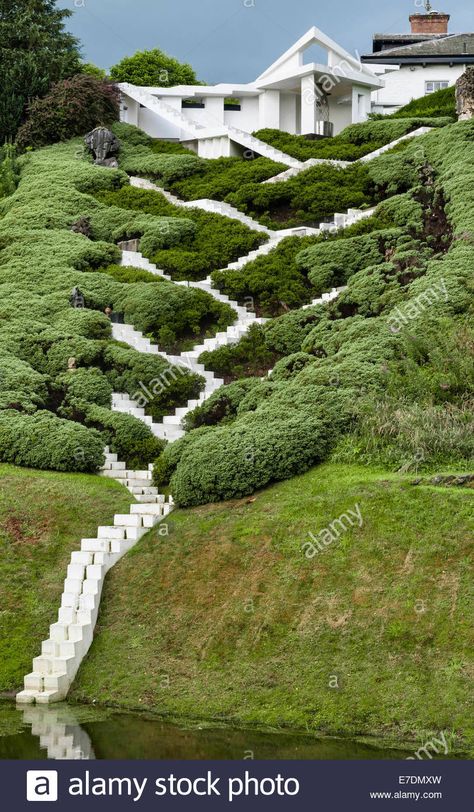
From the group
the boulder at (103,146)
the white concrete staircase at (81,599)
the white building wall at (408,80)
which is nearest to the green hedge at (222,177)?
the boulder at (103,146)

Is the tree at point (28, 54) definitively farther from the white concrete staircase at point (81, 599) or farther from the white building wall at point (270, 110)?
the white concrete staircase at point (81, 599)

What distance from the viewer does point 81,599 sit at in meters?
22.8

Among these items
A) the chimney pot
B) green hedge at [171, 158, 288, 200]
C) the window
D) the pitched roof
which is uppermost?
the chimney pot

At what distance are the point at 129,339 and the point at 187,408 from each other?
372 centimetres

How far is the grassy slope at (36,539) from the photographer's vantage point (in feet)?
73.6

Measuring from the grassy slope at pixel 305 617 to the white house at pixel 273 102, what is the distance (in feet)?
96.4

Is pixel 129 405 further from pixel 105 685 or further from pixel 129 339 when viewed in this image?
pixel 105 685

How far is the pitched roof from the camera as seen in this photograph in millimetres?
59719

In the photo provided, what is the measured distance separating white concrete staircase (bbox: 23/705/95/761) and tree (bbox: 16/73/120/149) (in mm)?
32292

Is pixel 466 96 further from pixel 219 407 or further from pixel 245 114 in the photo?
pixel 219 407

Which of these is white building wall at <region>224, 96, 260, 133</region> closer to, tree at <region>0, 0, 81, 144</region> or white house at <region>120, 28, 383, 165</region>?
white house at <region>120, 28, 383, 165</region>

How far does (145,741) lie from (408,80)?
47.8 m

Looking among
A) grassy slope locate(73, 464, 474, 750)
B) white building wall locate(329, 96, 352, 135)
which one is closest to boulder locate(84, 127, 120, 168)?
white building wall locate(329, 96, 352, 135)

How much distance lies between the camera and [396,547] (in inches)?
828
